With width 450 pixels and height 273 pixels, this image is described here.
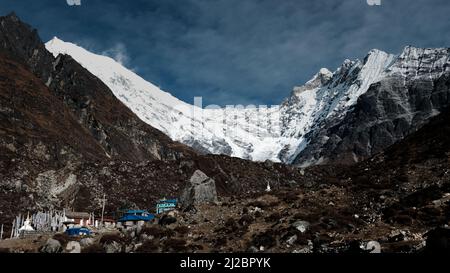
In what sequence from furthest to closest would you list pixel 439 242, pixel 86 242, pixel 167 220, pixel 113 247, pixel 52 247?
pixel 167 220, pixel 86 242, pixel 52 247, pixel 113 247, pixel 439 242

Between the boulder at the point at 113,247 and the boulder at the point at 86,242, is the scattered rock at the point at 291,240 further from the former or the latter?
the boulder at the point at 86,242

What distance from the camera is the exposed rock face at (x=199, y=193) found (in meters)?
52.0

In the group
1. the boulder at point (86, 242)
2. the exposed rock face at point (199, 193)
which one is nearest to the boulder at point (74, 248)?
the boulder at point (86, 242)

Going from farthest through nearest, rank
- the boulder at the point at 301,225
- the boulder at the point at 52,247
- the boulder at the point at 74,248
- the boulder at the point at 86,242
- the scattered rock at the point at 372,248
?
the boulder at the point at 86,242 < the boulder at the point at 52,247 < the boulder at the point at 74,248 < the boulder at the point at 301,225 < the scattered rock at the point at 372,248

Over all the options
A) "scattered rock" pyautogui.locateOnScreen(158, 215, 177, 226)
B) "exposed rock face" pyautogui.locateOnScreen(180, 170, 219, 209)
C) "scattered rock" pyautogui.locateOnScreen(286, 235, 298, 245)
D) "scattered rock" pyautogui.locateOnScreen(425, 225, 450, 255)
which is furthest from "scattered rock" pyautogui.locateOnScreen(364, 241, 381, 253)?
"exposed rock face" pyautogui.locateOnScreen(180, 170, 219, 209)

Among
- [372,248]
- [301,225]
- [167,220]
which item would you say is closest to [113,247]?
[167,220]

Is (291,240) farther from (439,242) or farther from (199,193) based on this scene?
(199,193)

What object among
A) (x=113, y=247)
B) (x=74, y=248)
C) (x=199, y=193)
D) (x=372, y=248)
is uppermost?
(x=199, y=193)

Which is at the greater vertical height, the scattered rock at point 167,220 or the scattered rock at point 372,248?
the scattered rock at point 167,220

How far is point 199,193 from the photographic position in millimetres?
52500

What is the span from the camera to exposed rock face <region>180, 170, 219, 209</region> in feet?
171

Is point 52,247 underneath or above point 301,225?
underneath

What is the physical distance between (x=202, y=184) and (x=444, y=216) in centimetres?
2741
